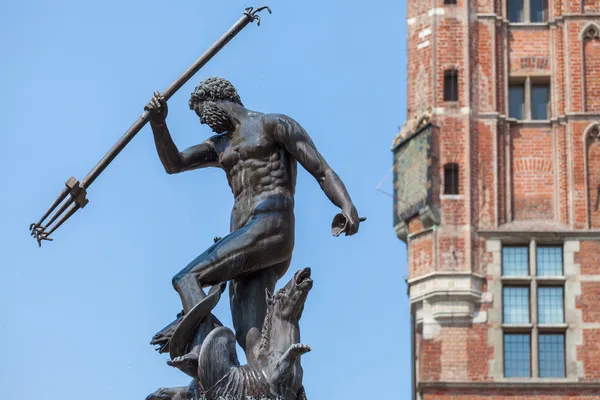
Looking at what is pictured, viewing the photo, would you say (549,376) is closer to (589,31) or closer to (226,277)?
(589,31)

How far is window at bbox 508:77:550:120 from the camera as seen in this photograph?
172ft

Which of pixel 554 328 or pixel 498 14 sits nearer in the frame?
A: pixel 554 328

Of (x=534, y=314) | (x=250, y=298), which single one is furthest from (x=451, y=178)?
(x=250, y=298)

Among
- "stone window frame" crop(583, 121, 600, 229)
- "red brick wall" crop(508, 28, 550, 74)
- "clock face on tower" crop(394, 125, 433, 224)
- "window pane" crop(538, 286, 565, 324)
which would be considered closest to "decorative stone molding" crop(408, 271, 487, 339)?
"window pane" crop(538, 286, 565, 324)

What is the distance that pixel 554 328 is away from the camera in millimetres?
49125

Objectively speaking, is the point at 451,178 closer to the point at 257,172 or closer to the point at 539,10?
the point at 539,10

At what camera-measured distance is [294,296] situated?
43.9 ft

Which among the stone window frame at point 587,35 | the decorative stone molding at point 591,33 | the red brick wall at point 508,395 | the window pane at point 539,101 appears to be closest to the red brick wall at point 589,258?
the red brick wall at point 508,395

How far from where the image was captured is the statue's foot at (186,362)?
13.1 metres

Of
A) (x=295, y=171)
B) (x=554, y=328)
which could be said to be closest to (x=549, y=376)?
(x=554, y=328)

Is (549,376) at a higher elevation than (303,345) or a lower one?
higher

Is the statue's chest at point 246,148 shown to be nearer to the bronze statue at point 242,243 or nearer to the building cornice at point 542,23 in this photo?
the bronze statue at point 242,243

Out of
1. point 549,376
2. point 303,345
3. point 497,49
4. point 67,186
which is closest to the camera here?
point 303,345

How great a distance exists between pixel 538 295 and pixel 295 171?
1420 inches
